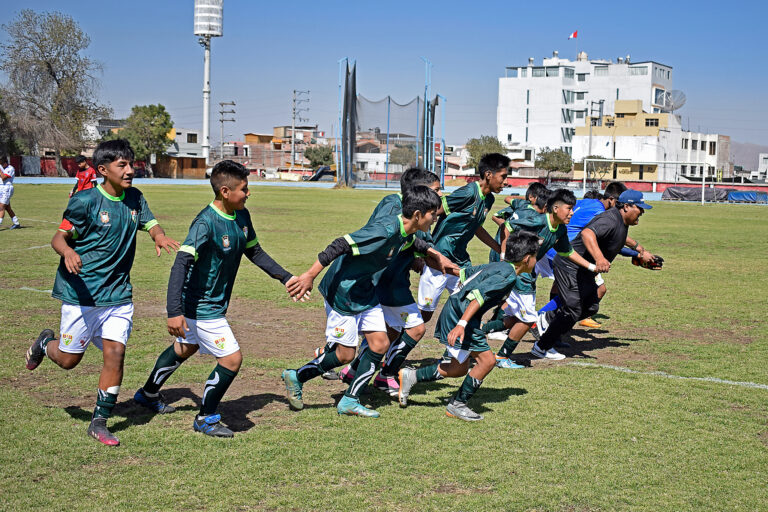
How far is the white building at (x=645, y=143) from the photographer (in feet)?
322

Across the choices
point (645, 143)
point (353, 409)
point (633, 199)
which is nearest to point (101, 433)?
point (353, 409)

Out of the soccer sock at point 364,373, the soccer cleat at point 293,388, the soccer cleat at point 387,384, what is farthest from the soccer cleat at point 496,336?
the soccer cleat at point 293,388

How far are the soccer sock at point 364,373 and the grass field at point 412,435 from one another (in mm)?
258

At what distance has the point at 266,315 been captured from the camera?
10.2m

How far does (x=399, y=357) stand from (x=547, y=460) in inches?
88.5

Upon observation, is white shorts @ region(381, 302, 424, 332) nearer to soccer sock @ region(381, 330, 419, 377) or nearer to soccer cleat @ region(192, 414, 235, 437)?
soccer sock @ region(381, 330, 419, 377)

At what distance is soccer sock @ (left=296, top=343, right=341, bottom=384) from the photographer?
20.1 ft

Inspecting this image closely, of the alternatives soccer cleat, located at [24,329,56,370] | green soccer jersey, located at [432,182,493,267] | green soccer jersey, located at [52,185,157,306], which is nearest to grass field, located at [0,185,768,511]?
soccer cleat, located at [24,329,56,370]

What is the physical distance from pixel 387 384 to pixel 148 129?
85327mm

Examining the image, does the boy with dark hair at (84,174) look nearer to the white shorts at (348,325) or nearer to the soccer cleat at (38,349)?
the soccer cleat at (38,349)

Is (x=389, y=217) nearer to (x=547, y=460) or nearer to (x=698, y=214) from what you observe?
(x=547, y=460)

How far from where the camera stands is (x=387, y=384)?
7012 mm

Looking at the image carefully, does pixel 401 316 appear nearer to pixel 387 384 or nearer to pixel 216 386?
pixel 387 384

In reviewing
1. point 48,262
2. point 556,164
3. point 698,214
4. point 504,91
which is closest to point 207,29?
point 556,164
